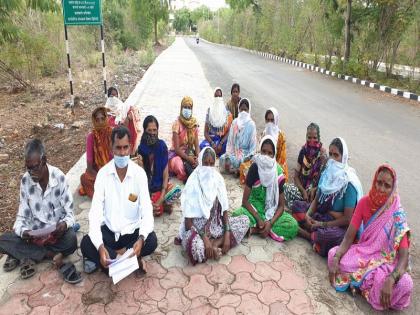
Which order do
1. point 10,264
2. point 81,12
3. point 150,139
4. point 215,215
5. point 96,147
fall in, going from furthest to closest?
point 81,12 < point 96,147 < point 150,139 < point 215,215 < point 10,264

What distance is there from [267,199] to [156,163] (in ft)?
4.47

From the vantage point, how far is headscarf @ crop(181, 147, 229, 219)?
343cm

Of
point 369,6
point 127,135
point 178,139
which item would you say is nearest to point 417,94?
point 369,6

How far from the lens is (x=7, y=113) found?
355 inches

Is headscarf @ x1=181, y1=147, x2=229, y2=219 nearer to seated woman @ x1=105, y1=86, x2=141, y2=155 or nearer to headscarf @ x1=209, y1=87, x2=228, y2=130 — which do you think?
seated woman @ x1=105, y1=86, x2=141, y2=155

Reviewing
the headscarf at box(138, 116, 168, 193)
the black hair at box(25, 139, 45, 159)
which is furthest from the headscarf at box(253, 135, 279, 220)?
the black hair at box(25, 139, 45, 159)

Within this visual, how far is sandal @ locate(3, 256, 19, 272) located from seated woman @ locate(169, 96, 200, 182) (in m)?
2.36

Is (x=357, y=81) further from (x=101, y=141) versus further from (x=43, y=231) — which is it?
(x=43, y=231)

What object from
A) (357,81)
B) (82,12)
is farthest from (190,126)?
(357,81)

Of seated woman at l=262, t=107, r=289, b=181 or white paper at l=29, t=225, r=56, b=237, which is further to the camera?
seated woman at l=262, t=107, r=289, b=181

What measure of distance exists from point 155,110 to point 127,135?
620 cm

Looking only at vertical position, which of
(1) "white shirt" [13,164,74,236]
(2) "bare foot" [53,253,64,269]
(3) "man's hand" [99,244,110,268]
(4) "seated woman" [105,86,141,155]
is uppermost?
(4) "seated woman" [105,86,141,155]

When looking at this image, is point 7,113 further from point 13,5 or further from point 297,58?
point 297,58

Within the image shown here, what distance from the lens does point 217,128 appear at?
237 inches
